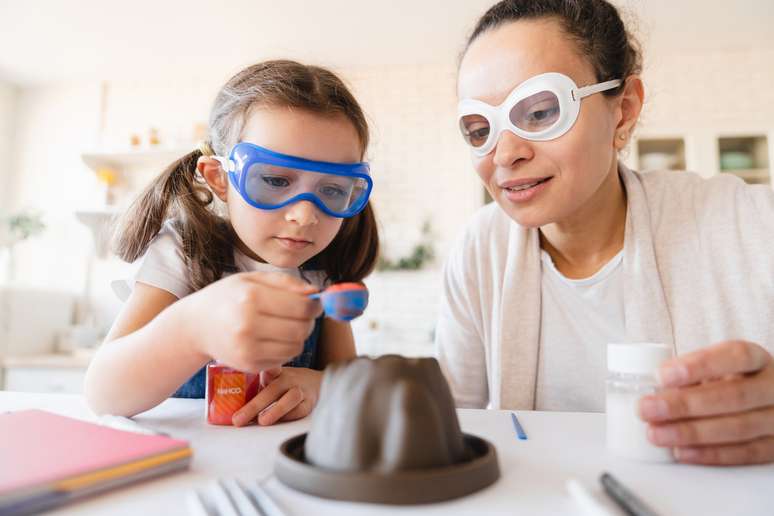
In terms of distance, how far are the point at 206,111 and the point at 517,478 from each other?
4750mm

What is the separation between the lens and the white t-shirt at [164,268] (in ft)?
3.34

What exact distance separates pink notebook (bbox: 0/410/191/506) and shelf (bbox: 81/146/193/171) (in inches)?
158

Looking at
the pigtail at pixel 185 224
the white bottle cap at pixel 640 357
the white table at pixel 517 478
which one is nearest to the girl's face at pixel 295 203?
the pigtail at pixel 185 224

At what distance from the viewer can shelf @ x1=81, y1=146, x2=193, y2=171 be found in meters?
4.38

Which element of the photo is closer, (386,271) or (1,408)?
(1,408)

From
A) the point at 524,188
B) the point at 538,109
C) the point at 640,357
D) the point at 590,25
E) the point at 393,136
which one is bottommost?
the point at 640,357

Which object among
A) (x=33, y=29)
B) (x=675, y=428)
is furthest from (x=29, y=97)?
(x=675, y=428)

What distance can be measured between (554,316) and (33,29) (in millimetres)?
4508

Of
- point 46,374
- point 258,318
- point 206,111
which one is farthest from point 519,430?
point 206,111

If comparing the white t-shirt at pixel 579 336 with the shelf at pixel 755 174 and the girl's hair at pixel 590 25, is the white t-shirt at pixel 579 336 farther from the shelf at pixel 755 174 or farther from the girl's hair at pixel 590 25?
the shelf at pixel 755 174

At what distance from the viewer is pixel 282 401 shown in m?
0.82

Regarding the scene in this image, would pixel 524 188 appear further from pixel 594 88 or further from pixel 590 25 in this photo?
pixel 590 25

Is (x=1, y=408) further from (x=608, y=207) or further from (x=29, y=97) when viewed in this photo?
(x=29, y=97)

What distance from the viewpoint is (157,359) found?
2.49 feet
